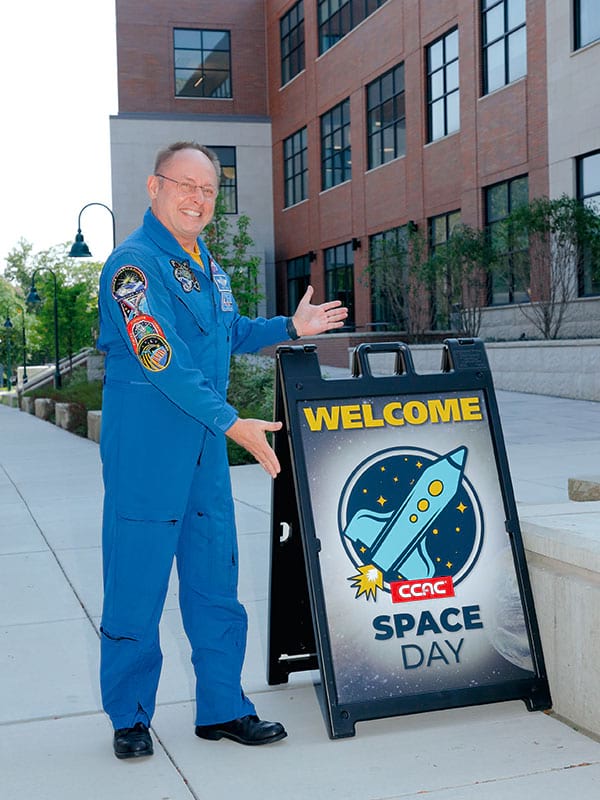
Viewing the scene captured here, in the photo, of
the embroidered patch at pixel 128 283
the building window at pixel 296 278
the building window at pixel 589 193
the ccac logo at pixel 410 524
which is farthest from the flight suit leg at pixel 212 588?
the building window at pixel 296 278

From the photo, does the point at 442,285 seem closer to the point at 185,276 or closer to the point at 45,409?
the point at 45,409

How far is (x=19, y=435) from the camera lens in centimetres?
2139

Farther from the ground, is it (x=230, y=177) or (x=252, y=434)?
(x=230, y=177)

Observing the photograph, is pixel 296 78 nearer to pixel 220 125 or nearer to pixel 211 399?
pixel 220 125

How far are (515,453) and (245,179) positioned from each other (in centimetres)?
3386

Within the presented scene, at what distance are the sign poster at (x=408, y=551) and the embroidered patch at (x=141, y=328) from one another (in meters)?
0.73

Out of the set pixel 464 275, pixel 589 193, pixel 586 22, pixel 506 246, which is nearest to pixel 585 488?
pixel 589 193

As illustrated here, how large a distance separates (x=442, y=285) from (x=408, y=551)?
79.2ft

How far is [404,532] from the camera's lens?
400cm

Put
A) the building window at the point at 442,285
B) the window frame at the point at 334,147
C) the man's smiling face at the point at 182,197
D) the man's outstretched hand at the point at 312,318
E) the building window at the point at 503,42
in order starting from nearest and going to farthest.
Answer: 1. the man's smiling face at the point at 182,197
2. the man's outstretched hand at the point at 312,318
3. the building window at the point at 503,42
4. the building window at the point at 442,285
5. the window frame at the point at 334,147

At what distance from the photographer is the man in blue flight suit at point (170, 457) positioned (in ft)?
11.6

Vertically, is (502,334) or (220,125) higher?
(220,125)

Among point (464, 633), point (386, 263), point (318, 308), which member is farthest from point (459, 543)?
point (386, 263)

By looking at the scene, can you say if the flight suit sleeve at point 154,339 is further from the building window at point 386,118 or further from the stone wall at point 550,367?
the building window at point 386,118
